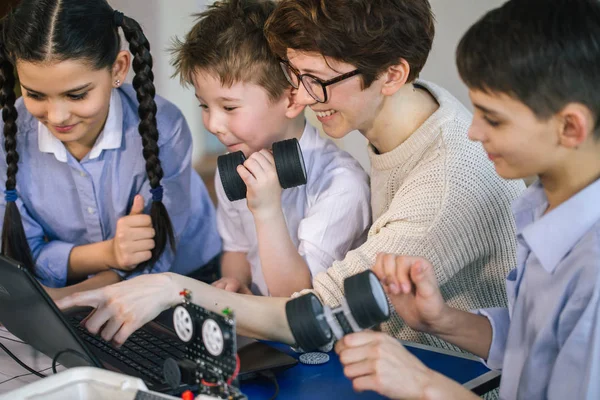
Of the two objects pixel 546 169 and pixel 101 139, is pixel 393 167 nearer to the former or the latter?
pixel 546 169

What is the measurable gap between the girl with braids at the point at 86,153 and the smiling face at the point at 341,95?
0.47 meters

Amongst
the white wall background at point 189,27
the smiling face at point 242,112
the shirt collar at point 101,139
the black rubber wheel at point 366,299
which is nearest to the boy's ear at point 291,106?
the smiling face at point 242,112

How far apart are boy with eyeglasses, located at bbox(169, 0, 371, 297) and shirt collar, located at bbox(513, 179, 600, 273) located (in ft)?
2.12

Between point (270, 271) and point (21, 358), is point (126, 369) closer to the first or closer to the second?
point (21, 358)

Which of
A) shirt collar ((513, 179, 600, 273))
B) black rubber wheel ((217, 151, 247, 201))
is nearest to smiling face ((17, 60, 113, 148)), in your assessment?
black rubber wheel ((217, 151, 247, 201))

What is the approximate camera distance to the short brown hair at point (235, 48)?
176 centimetres

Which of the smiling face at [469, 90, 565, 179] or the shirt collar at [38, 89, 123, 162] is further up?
the smiling face at [469, 90, 565, 179]

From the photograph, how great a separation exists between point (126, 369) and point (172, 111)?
903 millimetres

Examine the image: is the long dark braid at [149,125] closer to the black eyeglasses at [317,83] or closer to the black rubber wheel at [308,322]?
the black eyeglasses at [317,83]

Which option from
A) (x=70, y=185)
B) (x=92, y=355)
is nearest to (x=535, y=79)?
(x=92, y=355)

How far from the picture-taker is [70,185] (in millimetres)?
1978

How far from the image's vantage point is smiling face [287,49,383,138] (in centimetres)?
160

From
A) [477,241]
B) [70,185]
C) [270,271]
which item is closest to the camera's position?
[477,241]

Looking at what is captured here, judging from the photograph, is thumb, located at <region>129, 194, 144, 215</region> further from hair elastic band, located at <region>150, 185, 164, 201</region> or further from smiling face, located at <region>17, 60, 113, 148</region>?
smiling face, located at <region>17, 60, 113, 148</region>
